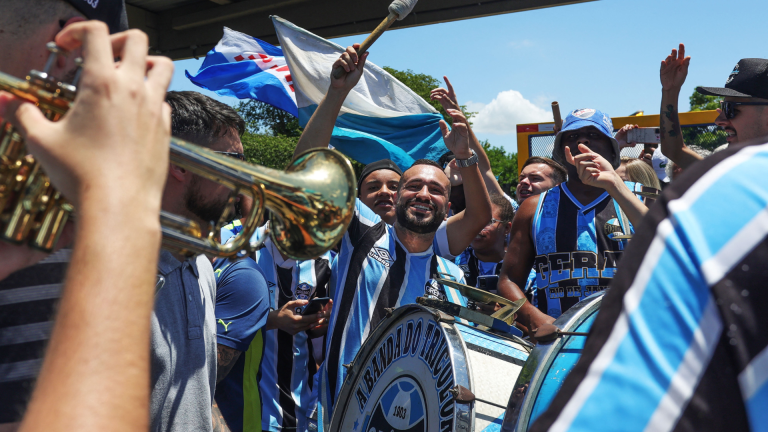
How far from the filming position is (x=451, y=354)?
2.49 metres

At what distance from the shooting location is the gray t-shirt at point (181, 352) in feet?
5.70

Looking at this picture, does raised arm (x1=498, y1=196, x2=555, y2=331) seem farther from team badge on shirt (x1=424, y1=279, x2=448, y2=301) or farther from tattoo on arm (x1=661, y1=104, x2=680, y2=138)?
tattoo on arm (x1=661, y1=104, x2=680, y2=138)

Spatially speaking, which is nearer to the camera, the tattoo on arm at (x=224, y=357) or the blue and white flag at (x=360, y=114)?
the tattoo on arm at (x=224, y=357)

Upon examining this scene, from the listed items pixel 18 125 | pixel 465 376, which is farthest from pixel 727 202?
pixel 465 376

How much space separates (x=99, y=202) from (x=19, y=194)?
26cm

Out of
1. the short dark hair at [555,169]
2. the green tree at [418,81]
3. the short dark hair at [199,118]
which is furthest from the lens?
the green tree at [418,81]

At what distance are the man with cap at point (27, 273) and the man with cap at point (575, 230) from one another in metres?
2.61

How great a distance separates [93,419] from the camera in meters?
0.62

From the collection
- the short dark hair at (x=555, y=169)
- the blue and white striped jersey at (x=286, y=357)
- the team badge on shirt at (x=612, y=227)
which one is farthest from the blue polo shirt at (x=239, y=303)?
the short dark hair at (x=555, y=169)

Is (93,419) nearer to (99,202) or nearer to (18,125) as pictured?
(99,202)

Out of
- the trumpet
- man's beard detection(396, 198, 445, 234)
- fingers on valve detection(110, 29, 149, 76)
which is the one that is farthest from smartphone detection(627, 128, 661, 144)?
fingers on valve detection(110, 29, 149, 76)

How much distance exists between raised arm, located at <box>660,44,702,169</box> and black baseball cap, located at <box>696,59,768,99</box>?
704mm

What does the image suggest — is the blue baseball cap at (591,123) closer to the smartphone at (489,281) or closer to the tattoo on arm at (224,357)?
the smartphone at (489,281)

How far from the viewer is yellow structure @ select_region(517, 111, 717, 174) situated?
8.45 metres
